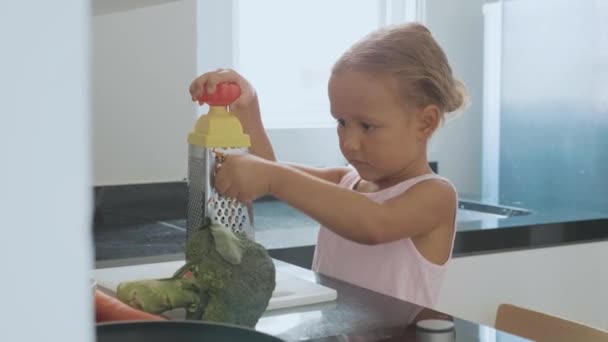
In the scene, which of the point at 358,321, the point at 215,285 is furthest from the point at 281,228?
the point at 215,285

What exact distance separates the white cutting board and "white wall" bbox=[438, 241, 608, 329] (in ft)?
2.25

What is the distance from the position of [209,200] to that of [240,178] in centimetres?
5

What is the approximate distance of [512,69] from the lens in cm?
235

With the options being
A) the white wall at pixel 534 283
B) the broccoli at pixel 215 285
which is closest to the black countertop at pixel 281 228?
the white wall at pixel 534 283

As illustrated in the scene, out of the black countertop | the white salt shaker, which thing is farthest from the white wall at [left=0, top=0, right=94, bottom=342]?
the black countertop

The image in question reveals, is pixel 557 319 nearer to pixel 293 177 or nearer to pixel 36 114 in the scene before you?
pixel 293 177

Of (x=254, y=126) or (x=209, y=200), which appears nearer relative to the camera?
(x=209, y=200)

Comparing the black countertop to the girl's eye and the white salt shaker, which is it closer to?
the girl's eye

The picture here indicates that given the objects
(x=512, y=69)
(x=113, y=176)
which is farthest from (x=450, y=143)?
(x=113, y=176)

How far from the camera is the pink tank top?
4.04 feet

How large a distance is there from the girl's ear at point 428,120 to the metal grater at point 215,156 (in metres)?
0.32

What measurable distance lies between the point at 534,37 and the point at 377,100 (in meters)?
1.20

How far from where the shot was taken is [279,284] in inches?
41.5

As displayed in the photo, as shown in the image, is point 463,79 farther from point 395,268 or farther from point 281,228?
point 395,268
